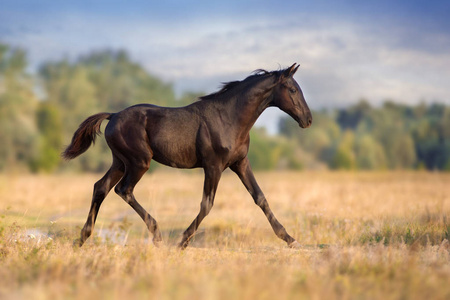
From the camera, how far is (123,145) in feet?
27.0

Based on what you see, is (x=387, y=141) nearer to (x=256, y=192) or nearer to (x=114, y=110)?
(x=114, y=110)

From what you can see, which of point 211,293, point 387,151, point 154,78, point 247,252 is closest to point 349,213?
point 247,252

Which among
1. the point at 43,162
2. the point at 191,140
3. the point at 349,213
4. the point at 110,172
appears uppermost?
the point at 191,140

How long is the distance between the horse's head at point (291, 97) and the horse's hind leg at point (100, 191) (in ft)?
8.88

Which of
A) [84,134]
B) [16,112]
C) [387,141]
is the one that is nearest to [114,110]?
[16,112]

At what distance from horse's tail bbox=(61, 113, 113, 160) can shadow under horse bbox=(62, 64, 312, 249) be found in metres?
0.48

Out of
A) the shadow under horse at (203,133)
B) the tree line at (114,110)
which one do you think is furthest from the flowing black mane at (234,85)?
the tree line at (114,110)

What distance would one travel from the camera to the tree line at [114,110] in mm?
43938

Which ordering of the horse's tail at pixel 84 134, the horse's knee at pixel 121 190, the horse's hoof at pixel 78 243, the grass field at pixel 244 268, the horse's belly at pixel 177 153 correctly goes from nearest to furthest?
the grass field at pixel 244 268, the horse's hoof at pixel 78 243, the horse's belly at pixel 177 153, the horse's knee at pixel 121 190, the horse's tail at pixel 84 134

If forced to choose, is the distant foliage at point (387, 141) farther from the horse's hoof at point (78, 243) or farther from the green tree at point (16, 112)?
the horse's hoof at point (78, 243)

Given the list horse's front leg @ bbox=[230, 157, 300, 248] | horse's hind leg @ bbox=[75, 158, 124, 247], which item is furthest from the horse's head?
horse's hind leg @ bbox=[75, 158, 124, 247]

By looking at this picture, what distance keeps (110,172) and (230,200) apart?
403 inches

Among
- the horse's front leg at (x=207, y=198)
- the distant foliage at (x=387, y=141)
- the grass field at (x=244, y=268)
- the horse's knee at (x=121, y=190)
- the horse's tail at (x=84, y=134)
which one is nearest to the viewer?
the grass field at (x=244, y=268)

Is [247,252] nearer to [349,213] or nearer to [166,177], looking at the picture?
[349,213]
